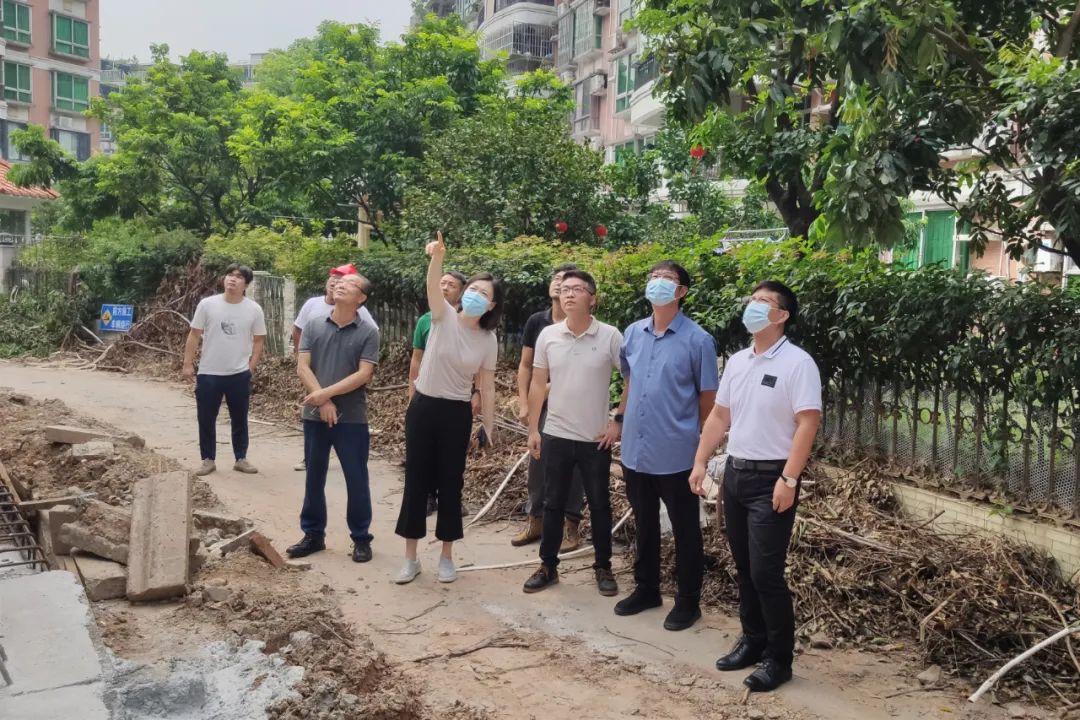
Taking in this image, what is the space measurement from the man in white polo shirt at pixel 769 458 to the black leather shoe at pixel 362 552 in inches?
107

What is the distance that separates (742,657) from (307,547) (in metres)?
3.13

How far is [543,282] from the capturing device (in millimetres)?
11000

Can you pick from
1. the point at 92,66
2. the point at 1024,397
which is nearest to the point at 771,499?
the point at 1024,397

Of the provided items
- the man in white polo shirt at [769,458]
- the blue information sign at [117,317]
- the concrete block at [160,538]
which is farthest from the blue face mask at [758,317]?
the blue information sign at [117,317]

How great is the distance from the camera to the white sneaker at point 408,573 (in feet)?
20.3

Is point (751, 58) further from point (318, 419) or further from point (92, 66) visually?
point (92, 66)

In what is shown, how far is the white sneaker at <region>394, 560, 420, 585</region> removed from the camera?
20.3ft

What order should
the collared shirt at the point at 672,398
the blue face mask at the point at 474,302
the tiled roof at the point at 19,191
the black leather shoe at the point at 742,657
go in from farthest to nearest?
the tiled roof at the point at 19,191
the blue face mask at the point at 474,302
the collared shirt at the point at 672,398
the black leather shoe at the point at 742,657

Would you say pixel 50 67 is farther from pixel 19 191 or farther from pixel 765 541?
pixel 765 541

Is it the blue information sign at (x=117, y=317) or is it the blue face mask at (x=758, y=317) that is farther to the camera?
the blue information sign at (x=117, y=317)

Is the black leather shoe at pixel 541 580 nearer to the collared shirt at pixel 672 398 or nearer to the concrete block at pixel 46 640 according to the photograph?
the collared shirt at pixel 672 398

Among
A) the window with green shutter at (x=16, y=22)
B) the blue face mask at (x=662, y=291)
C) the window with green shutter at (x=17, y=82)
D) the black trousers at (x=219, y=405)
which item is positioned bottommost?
the black trousers at (x=219, y=405)

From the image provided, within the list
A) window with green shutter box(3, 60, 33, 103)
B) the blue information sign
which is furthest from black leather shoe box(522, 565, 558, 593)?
window with green shutter box(3, 60, 33, 103)

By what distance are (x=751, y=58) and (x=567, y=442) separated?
9.17 ft
